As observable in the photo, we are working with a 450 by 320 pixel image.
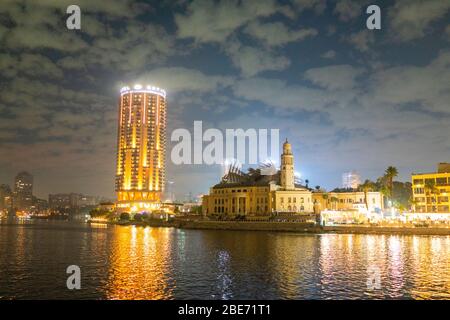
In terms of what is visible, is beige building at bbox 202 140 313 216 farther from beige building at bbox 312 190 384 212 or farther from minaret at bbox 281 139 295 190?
beige building at bbox 312 190 384 212

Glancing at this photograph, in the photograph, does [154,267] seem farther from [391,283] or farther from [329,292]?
[391,283]

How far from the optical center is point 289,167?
577 feet

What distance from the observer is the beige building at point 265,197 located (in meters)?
170

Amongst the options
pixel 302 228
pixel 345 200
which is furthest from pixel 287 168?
pixel 302 228

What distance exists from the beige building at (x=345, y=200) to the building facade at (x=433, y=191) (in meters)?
22.9

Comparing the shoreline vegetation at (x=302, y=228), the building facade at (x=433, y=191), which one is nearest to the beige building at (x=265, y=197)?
the shoreline vegetation at (x=302, y=228)

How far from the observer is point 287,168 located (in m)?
176

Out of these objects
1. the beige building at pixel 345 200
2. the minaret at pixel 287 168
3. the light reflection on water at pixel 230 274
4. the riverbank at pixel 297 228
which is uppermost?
the minaret at pixel 287 168

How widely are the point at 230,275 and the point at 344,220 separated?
384 feet

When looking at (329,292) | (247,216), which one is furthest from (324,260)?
(247,216)

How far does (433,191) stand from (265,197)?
222 ft

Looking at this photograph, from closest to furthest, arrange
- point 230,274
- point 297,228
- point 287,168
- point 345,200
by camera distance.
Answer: point 230,274 → point 297,228 → point 287,168 → point 345,200

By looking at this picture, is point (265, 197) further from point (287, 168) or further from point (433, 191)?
point (433, 191)

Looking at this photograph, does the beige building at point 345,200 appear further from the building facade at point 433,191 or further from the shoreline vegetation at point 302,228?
the shoreline vegetation at point 302,228
